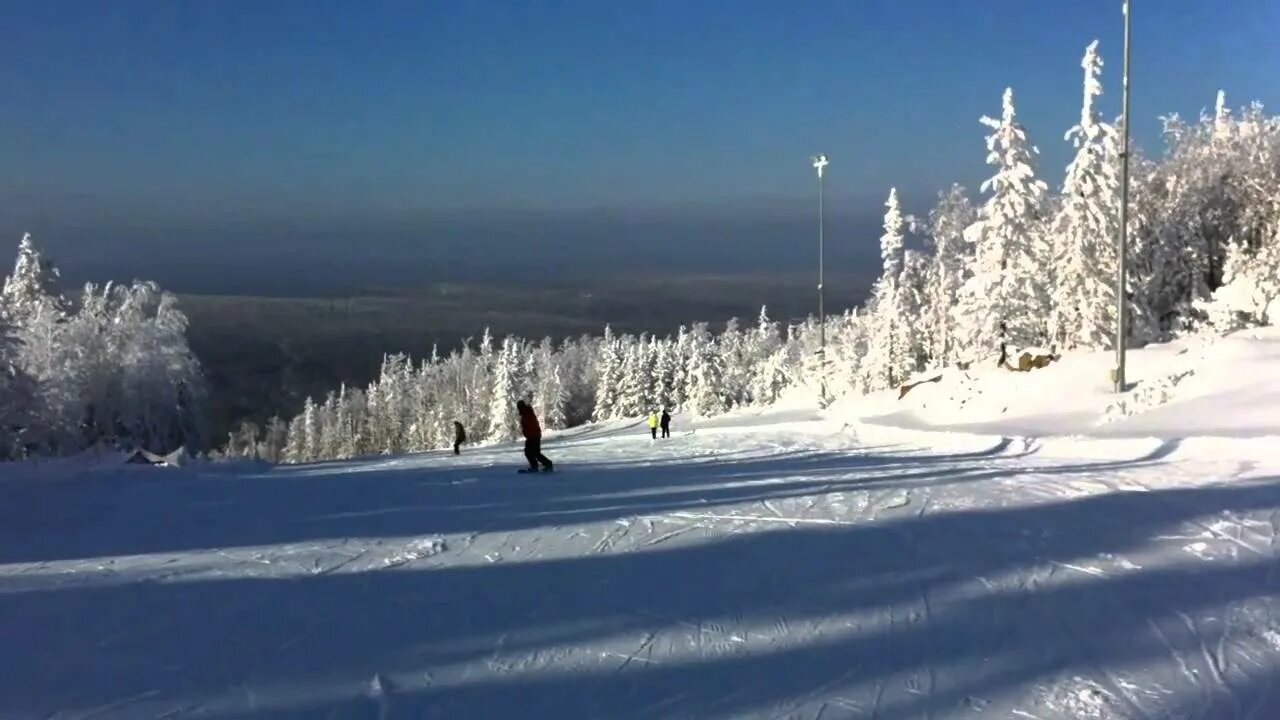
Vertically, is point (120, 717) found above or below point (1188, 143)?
below

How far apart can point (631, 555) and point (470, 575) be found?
1.69 metres

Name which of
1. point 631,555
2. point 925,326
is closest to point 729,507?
point 631,555

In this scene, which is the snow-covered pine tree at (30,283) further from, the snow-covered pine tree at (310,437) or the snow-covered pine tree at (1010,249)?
the snow-covered pine tree at (310,437)

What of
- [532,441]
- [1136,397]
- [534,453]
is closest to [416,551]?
[532,441]

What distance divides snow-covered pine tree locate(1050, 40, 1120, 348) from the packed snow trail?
28185 mm

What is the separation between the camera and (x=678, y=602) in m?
8.02

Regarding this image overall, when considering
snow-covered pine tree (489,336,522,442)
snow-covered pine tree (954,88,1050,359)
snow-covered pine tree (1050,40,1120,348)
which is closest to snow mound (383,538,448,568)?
snow-covered pine tree (954,88,1050,359)

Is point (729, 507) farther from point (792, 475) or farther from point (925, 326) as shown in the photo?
point (925, 326)

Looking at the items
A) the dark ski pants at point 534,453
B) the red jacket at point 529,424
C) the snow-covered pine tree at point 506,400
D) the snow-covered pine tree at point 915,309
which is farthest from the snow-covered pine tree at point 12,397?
the snow-covered pine tree at point 506,400

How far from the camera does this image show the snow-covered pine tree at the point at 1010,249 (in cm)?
3894

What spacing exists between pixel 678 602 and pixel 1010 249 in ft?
118

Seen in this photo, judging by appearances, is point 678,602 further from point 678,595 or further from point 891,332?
point 891,332

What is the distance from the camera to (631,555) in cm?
966

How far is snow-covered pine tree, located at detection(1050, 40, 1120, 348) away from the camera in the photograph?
38.2 meters
